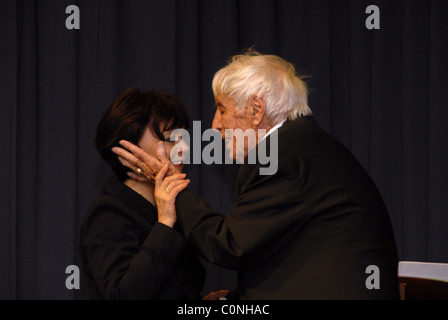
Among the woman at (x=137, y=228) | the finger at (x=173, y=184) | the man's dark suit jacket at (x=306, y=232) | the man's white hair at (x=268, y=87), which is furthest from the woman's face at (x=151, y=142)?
the man's dark suit jacket at (x=306, y=232)

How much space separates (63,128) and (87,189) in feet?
0.98

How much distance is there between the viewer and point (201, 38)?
94.7 inches

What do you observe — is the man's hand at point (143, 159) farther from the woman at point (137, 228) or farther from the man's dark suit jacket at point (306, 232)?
the man's dark suit jacket at point (306, 232)

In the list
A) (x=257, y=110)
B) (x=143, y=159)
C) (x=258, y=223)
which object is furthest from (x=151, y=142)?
(x=258, y=223)

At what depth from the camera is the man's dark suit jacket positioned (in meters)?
1.13

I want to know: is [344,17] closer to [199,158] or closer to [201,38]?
[201,38]

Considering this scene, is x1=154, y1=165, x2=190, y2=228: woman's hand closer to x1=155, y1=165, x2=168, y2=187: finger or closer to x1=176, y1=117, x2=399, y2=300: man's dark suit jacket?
x1=155, y1=165, x2=168, y2=187: finger

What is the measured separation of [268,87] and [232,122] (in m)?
0.14

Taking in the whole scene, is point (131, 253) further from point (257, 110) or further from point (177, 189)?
point (257, 110)

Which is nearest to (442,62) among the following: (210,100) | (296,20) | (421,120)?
(421,120)

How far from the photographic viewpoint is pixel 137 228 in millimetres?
1354

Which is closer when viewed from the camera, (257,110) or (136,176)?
(257,110)

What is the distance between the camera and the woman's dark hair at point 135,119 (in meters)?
1.40

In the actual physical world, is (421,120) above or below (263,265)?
above
